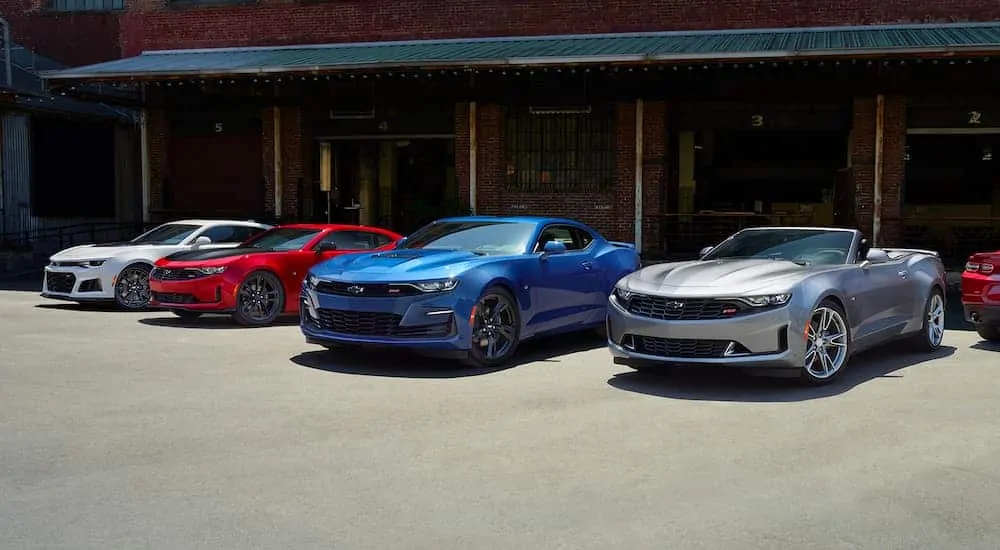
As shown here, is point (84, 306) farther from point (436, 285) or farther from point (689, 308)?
point (689, 308)

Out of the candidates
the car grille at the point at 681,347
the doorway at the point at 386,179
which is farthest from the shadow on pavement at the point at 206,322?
the doorway at the point at 386,179

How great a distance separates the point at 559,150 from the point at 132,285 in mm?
10542

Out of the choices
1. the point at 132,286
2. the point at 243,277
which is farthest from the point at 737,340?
the point at 132,286

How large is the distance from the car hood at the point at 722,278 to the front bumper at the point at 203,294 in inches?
226

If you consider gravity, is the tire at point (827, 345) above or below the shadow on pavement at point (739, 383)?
above

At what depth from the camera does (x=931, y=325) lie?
9836 millimetres

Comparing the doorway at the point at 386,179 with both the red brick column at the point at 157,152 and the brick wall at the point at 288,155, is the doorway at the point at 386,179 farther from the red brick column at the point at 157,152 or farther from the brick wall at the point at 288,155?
the red brick column at the point at 157,152

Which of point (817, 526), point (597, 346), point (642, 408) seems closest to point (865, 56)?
point (597, 346)

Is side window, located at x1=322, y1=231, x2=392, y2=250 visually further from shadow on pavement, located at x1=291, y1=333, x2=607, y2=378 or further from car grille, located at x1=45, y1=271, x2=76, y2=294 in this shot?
car grille, located at x1=45, y1=271, x2=76, y2=294

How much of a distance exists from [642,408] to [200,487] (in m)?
3.31

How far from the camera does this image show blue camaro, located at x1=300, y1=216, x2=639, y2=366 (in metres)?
8.31

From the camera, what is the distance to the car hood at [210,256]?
1204cm

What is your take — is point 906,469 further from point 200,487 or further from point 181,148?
point 181,148

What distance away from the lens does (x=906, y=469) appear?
5.21m
